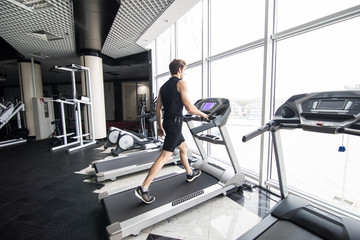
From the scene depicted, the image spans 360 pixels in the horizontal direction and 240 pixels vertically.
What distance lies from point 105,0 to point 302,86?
326 cm

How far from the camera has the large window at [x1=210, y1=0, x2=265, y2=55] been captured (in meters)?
2.47

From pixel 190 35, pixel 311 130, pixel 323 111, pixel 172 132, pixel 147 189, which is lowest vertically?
pixel 147 189

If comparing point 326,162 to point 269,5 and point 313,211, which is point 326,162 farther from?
point 269,5

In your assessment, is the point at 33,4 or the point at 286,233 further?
the point at 33,4

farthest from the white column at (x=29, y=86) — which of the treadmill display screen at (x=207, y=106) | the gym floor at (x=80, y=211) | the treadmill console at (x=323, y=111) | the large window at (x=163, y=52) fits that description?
the treadmill console at (x=323, y=111)

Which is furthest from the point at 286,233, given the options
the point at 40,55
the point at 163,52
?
the point at 40,55

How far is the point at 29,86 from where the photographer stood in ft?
20.7

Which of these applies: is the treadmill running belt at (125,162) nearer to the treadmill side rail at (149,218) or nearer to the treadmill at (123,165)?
the treadmill at (123,165)

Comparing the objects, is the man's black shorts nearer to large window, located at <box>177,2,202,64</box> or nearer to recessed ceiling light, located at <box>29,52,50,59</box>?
large window, located at <box>177,2,202,64</box>

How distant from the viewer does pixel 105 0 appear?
9.28 feet

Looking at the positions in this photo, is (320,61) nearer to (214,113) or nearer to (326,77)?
(326,77)

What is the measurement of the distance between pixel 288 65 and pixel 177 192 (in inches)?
85.2

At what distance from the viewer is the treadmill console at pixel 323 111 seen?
46.3 inches

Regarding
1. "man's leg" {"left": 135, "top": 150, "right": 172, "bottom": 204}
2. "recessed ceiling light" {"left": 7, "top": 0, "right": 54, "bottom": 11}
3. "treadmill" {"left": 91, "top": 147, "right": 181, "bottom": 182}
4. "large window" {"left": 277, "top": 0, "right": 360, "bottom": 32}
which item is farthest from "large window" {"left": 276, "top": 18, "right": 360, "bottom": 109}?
"recessed ceiling light" {"left": 7, "top": 0, "right": 54, "bottom": 11}
